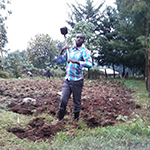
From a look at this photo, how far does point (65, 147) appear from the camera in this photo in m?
2.28

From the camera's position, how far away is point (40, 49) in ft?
80.9

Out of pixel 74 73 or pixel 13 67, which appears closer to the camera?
pixel 74 73

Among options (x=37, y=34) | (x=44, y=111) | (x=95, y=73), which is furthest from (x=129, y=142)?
(x=37, y=34)

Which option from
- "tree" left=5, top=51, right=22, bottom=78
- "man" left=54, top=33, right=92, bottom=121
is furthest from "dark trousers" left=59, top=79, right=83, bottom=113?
"tree" left=5, top=51, right=22, bottom=78

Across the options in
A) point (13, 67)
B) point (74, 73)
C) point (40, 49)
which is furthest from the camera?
point (40, 49)

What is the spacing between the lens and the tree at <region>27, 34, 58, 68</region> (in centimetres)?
2456

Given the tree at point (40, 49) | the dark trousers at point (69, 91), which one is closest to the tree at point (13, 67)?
the tree at point (40, 49)

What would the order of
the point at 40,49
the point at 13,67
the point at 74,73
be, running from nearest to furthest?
the point at 74,73 < the point at 13,67 < the point at 40,49

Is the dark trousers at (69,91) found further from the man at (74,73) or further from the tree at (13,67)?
the tree at (13,67)

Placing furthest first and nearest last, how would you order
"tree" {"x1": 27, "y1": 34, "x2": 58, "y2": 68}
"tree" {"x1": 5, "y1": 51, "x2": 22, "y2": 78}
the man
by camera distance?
1. "tree" {"x1": 27, "y1": 34, "x2": 58, "y2": 68}
2. "tree" {"x1": 5, "y1": 51, "x2": 22, "y2": 78}
3. the man

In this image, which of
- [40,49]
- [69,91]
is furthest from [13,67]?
[69,91]

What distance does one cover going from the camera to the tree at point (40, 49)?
24.6m

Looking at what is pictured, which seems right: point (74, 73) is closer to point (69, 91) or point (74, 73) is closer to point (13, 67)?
point (69, 91)

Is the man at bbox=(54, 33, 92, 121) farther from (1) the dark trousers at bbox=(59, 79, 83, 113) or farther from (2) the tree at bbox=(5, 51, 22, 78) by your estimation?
(2) the tree at bbox=(5, 51, 22, 78)
